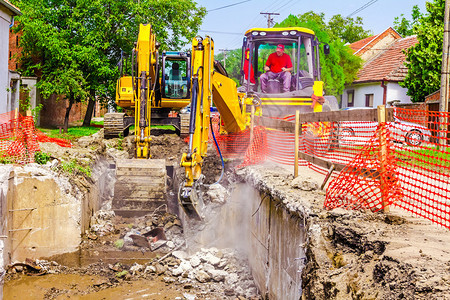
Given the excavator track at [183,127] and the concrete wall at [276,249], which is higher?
the excavator track at [183,127]

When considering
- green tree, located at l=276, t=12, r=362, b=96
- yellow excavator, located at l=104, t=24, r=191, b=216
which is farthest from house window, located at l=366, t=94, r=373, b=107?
yellow excavator, located at l=104, t=24, r=191, b=216

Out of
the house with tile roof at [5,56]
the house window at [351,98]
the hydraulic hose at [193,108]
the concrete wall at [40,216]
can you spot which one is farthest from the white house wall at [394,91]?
the hydraulic hose at [193,108]

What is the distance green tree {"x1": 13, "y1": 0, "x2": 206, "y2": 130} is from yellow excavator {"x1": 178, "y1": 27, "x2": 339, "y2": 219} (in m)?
16.0

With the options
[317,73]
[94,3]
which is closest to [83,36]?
[94,3]

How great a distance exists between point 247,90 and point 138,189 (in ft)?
11.7

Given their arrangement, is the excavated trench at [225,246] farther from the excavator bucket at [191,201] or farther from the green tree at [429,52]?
the green tree at [429,52]

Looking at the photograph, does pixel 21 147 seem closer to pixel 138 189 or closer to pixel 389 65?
pixel 138 189

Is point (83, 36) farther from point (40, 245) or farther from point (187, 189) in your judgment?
point (187, 189)

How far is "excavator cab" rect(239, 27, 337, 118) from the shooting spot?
1129cm

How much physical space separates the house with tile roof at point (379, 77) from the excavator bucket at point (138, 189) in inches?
954

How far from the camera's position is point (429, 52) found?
964 inches

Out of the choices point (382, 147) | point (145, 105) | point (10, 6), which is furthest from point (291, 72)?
point (10, 6)

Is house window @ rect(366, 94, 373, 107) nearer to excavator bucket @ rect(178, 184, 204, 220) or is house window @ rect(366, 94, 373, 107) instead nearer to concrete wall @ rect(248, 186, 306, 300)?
concrete wall @ rect(248, 186, 306, 300)

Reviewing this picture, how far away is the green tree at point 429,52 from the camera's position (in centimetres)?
2409
